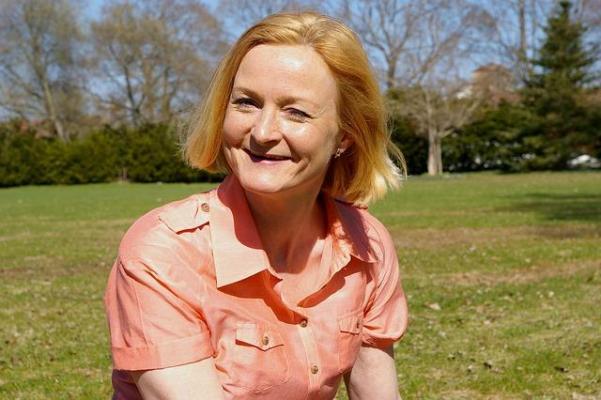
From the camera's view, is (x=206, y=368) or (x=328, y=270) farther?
(x=328, y=270)

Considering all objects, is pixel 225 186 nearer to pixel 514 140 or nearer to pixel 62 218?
pixel 62 218

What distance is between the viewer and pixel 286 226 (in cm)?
223

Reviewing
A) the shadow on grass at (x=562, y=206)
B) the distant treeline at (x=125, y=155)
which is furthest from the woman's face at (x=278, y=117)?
the distant treeline at (x=125, y=155)

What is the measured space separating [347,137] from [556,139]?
42075mm

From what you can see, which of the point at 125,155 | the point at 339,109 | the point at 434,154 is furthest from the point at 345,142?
the point at 434,154

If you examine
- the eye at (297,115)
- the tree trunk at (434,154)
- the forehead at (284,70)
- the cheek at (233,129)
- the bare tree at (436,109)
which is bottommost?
the tree trunk at (434,154)

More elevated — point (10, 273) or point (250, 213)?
point (250, 213)

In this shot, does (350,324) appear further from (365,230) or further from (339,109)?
(339,109)

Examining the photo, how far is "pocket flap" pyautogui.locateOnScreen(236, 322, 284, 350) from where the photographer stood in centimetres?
→ 201

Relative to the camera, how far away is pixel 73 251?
461 inches

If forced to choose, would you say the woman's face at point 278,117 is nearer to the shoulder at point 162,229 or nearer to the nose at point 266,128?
the nose at point 266,128

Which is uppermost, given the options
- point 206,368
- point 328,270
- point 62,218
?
point 328,270

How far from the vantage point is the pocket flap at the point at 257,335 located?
6.60 feet

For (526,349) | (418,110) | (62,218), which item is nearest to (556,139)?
(418,110)
